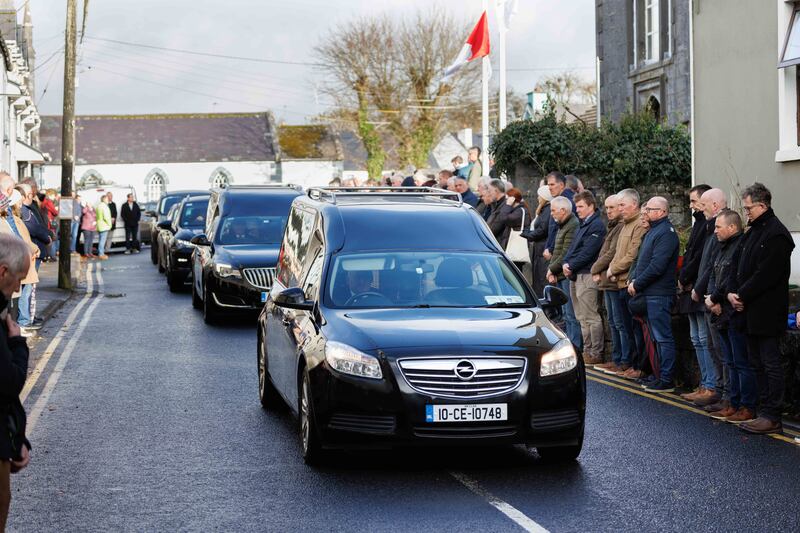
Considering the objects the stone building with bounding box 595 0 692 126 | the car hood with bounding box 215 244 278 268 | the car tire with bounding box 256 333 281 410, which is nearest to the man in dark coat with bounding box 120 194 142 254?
the stone building with bounding box 595 0 692 126

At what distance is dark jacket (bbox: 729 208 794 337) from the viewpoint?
32.6 feet

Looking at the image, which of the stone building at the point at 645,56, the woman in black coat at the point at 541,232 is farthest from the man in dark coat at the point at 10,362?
the stone building at the point at 645,56

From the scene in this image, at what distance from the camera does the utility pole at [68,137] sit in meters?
25.0

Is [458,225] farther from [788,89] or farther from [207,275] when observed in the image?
[207,275]

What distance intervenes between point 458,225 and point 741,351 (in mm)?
2744

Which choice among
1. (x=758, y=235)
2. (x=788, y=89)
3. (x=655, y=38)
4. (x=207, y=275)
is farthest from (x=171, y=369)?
(x=655, y=38)

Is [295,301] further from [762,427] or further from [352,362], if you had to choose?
[762,427]

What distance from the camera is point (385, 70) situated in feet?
241

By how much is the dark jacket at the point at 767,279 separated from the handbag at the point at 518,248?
22.8 ft

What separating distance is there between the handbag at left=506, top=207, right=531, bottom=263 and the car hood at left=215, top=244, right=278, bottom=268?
344cm

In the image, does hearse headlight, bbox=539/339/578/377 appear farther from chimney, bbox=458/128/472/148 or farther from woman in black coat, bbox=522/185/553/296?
chimney, bbox=458/128/472/148

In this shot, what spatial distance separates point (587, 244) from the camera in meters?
14.0

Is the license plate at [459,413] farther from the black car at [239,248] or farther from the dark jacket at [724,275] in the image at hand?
the black car at [239,248]

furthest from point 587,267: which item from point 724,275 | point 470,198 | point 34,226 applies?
point 34,226
